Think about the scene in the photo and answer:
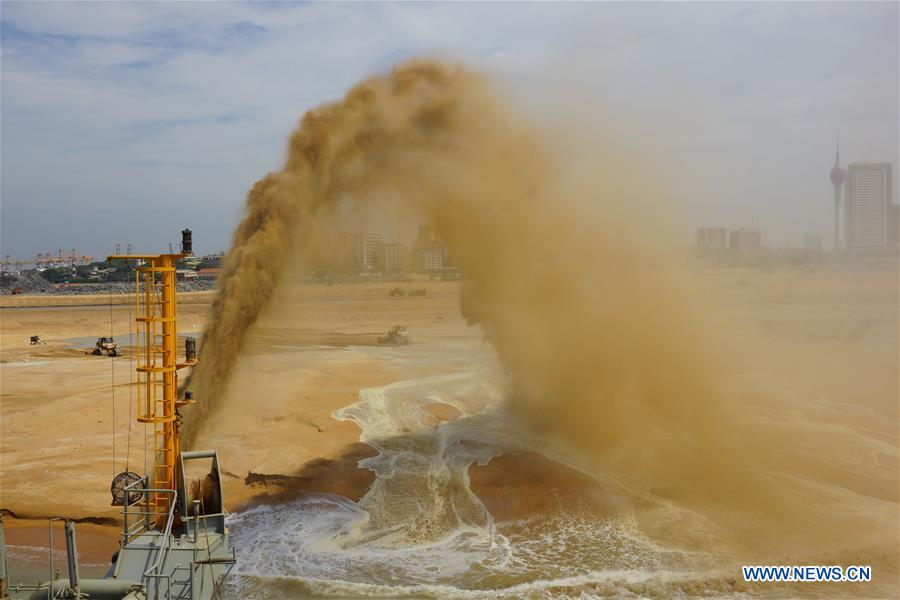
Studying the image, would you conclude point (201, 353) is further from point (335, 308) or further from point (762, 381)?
point (335, 308)

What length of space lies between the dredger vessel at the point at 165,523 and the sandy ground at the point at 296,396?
402 cm

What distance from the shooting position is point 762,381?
116 ft

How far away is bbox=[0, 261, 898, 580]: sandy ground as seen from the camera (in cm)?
2048

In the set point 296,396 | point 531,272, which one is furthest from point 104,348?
point 531,272

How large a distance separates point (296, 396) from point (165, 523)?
19.8 metres

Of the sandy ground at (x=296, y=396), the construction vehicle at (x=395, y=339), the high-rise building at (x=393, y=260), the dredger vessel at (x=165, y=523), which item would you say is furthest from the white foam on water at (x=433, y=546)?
the high-rise building at (x=393, y=260)

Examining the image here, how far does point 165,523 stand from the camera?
13266mm

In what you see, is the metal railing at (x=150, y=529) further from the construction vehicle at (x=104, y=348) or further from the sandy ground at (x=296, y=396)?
the construction vehicle at (x=104, y=348)

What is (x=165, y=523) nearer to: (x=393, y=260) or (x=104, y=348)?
(x=104, y=348)

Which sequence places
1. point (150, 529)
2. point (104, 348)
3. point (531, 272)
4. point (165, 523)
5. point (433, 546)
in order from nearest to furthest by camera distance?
point (150, 529) < point (165, 523) < point (433, 546) < point (531, 272) < point (104, 348)

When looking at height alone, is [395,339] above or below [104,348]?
below

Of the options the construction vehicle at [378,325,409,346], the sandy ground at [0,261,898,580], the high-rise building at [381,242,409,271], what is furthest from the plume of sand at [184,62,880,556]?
the high-rise building at [381,242,409,271]

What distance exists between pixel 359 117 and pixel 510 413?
46.4 feet

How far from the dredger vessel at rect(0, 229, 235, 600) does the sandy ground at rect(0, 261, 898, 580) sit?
4.02m
